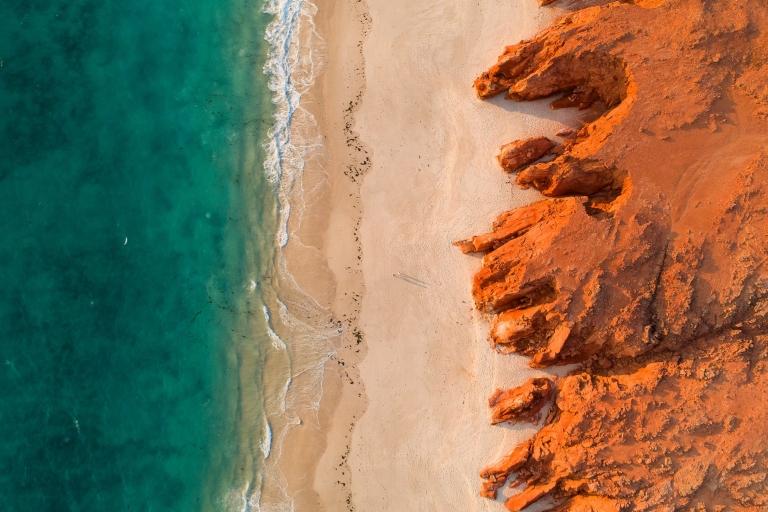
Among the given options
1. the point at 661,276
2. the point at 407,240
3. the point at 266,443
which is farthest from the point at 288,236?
the point at 661,276

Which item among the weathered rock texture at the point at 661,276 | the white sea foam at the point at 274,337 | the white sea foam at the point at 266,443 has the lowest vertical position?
the white sea foam at the point at 266,443

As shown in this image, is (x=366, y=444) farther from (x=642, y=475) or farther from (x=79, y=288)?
(x=79, y=288)

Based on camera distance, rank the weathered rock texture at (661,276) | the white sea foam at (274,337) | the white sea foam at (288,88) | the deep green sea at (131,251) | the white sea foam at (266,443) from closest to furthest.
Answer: the weathered rock texture at (661,276)
the deep green sea at (131,251)
the white sea foam at (266,443)
the white sea foam at (274,337)
the white sea foam at (288,88)

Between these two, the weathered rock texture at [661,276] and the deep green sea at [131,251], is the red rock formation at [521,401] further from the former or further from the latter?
the deep green sea at [131,251]

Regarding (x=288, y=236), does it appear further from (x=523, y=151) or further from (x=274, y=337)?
(x=523, y=151)

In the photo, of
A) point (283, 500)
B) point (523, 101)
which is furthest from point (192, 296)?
point (523, 101)

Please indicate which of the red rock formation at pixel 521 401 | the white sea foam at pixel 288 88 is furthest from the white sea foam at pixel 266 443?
the red rock formation at pixel 521 401

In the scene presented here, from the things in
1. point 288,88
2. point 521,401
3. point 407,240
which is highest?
point 288,88
